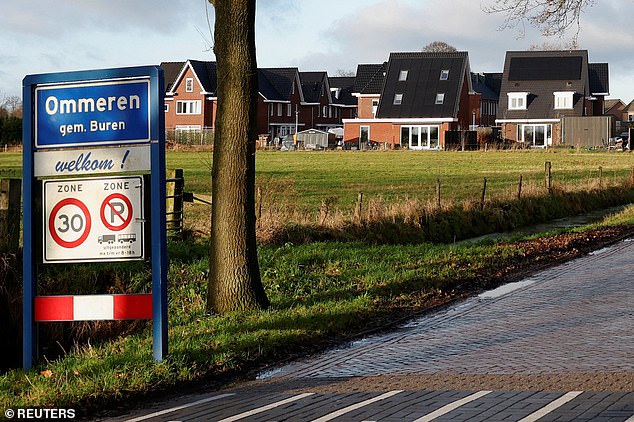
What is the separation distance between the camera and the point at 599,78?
98125mm

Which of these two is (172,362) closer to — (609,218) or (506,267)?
(506,267)

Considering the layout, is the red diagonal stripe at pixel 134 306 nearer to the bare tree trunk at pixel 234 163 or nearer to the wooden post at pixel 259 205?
the bare tree trunk at pixel 234 163

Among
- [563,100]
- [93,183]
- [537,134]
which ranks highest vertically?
[563,100]

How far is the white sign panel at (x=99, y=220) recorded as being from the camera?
9.58 metres

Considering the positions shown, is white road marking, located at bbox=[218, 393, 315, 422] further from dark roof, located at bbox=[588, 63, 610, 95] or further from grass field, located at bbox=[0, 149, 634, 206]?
dark roof, located at bbox=[588, 63, 610, 95]

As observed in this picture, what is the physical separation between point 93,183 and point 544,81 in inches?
3444

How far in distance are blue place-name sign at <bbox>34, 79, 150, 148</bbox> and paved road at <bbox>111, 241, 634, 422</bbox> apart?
2.60 meters

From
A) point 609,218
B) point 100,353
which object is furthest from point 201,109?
point 100,353

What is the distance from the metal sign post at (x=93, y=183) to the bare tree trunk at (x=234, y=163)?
2696 mm

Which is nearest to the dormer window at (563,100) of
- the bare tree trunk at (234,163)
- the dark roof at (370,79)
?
the dark roof at (370,79)

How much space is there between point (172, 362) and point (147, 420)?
1.71 meters

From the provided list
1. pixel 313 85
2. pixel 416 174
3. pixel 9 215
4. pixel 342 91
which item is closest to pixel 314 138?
pixel 313 85

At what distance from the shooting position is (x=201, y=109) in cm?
9731

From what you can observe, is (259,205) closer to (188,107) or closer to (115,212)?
(115,212)
